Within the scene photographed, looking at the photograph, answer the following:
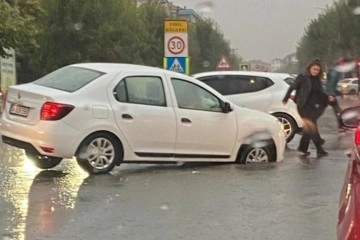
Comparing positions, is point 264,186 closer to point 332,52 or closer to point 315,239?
point 315,239

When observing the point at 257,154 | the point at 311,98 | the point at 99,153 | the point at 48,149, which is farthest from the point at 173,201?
the point at 311,98

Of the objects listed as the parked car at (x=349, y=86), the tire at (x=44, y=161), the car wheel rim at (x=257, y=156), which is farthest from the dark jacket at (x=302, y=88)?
the parked car at (x=349, y=86)

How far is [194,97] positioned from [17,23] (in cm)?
2111

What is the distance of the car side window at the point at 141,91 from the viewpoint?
36.5 feet

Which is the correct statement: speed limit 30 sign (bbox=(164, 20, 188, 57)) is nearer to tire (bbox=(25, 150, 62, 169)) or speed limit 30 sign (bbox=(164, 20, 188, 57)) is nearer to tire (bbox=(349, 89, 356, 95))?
tire (bbox=(25, 150, 62, 169))

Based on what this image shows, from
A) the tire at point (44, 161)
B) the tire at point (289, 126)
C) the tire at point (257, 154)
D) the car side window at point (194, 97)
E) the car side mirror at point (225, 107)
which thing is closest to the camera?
the tire at point (44, 161)

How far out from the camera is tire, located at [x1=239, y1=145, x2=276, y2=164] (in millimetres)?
12039

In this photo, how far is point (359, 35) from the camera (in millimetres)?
68125

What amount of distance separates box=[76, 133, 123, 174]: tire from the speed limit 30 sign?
1044 cm

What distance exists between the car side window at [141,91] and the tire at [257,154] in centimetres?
152

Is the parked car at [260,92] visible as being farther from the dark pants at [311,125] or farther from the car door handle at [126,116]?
the car door handle at [126,116]

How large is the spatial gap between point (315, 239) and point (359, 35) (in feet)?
207

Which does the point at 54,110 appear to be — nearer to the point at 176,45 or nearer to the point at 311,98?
the point at 311,98

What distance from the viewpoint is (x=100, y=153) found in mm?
10844
